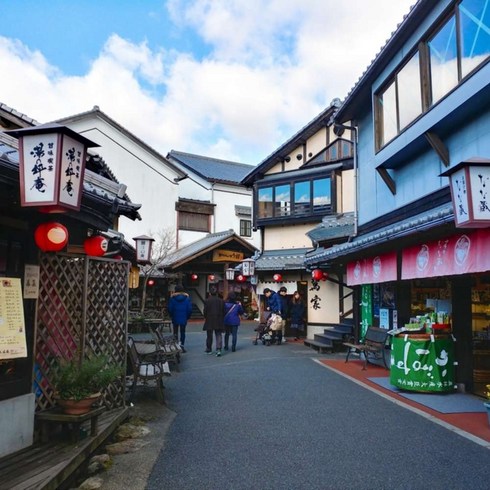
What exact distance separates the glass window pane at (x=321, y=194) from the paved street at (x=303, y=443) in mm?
11421

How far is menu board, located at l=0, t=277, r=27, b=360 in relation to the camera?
182 inches

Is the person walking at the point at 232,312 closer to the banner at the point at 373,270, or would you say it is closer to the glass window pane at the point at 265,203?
the banner at the point at 373,270

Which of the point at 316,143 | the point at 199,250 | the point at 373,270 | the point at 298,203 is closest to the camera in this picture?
the point at 373,270

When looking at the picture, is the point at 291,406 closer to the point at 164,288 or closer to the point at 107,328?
the point at 107,328

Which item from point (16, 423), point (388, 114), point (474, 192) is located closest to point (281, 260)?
point (388, 114)

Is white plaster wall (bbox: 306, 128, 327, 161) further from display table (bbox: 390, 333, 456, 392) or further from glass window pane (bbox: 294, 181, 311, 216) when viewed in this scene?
display table (bbox: 390, 333, 456, 392)

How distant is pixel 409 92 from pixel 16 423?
9.46m

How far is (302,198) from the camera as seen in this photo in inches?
825

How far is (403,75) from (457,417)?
23.8ft

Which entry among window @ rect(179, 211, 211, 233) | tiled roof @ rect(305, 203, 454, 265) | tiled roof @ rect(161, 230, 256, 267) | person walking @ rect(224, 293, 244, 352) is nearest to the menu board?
tiled roof @ rect(305, 203, 454, 265)

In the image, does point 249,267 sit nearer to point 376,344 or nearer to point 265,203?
point 265,203

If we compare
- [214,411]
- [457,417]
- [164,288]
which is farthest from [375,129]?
[164,288]

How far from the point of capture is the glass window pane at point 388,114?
10.6 metres

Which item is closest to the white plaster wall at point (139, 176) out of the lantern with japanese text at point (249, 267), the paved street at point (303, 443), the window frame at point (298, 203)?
the window frame at point (298, 203)
